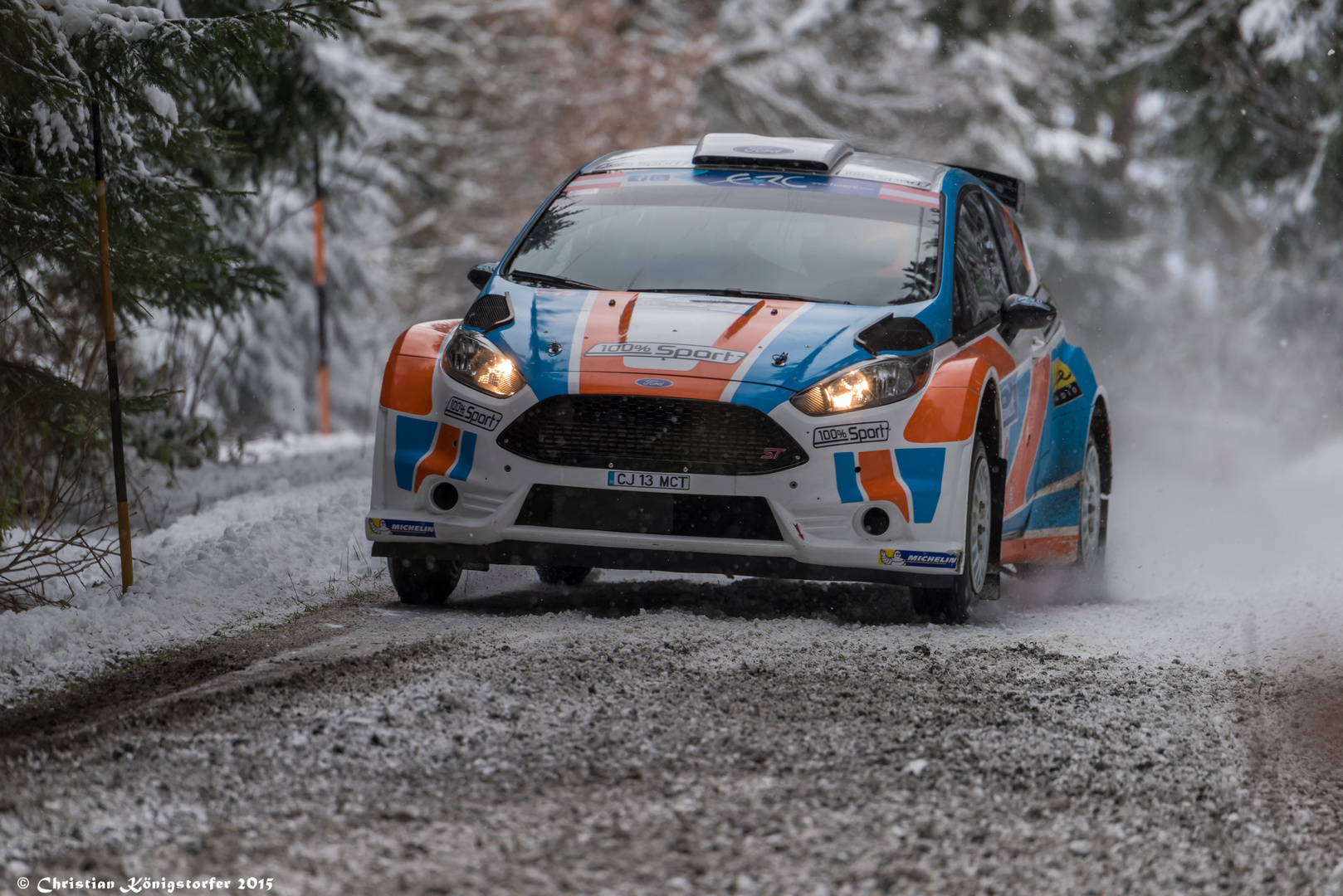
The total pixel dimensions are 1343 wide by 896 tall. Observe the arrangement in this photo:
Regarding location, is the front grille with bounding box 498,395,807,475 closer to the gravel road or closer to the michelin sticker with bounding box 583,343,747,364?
the michelin sticker with bounding box 583,343,747,364

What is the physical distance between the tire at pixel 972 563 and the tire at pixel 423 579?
6.04 feet

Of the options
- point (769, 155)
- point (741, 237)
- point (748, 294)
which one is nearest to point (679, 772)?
point (748, 294)

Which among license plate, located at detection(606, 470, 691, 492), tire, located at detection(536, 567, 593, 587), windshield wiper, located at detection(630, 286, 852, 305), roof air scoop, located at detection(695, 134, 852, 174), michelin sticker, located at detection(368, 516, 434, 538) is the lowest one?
tire, located at detection(536, 567, 593, 587)

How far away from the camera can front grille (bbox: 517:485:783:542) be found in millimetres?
5766

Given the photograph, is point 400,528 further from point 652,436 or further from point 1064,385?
point 1064,385

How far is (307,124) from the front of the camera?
1170 centimetres

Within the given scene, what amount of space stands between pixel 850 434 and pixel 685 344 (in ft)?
2.32

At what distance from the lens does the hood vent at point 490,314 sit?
6184 millimetres

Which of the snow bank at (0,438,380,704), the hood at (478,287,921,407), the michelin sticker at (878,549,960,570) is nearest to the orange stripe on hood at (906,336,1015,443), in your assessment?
the hood at (478,287,921,407)

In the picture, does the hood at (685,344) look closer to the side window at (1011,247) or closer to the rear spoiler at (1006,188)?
the side window at (1011,247)

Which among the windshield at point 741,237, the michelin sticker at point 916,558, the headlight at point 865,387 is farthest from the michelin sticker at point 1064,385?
the michelin sticker at point 916,558

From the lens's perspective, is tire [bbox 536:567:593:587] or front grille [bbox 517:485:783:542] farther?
tire [bbox 536:567:593:587]

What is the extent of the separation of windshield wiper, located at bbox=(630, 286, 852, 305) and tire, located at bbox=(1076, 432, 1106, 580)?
90.9 inches

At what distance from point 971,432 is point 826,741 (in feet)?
7.17
